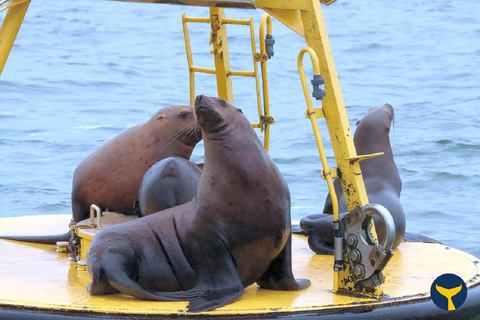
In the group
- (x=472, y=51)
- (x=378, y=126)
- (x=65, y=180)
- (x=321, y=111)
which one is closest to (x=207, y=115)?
(x=321, y=111)

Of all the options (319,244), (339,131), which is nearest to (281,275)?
(339,131)

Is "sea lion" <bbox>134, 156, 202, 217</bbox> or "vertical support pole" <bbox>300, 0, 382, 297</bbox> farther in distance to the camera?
"sea lion" <bbox>134, 156, 202, 217</bbox>

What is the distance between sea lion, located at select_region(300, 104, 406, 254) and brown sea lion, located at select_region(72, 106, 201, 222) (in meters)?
1.00

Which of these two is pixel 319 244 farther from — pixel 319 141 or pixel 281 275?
pixel 319 141

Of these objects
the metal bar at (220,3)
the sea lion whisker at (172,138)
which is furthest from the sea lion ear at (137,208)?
the metal bar at (220,3)

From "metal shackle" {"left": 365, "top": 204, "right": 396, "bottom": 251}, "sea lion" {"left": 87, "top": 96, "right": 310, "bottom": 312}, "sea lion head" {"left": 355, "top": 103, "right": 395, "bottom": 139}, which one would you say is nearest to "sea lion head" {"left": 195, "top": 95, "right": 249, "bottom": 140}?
"sea lion" {"left": 87, "top": 96, "right": 310, "bottom": 312}

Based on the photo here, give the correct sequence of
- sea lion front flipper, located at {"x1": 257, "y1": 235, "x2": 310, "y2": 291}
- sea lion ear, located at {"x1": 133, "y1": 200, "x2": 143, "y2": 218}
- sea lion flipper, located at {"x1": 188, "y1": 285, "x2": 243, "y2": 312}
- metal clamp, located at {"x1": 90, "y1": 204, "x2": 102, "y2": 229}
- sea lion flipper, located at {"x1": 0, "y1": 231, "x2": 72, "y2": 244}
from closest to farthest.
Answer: sea lion flipper, located at {"x1": 188, "y1": 285, "x2": 243, "y2": 312}, sea lion front flipper, located at {"x1": 257, "y1": 235, "x2": 310, "y2": 291}, metal clamp, located at {"x1": 90, "y1": 204, "x2": 102, "y2": 229}, sea lion ear, located at {"x1": 133, "y1": 200, "x2": 143, "y2": 218}, sea lion flipper, located at {"x1": 0, "y1": 231, "x2": 72, "y2": 244}

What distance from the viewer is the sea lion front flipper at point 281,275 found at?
5551mm

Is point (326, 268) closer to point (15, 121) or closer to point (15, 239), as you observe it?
point (15, 239)

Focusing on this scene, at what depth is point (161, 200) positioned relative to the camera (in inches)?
237

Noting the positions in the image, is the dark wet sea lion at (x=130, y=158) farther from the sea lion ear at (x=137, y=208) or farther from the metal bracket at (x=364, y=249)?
the metal bracket at (x=364, y=249)

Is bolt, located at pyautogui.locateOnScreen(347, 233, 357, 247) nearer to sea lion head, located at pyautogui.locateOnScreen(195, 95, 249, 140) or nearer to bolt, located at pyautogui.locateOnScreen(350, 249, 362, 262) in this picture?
bolt, located at pyautogui.locateOnScreen(350, 249, 362, 262)

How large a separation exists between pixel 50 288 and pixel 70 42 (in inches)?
734

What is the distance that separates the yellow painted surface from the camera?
518 centimetres
